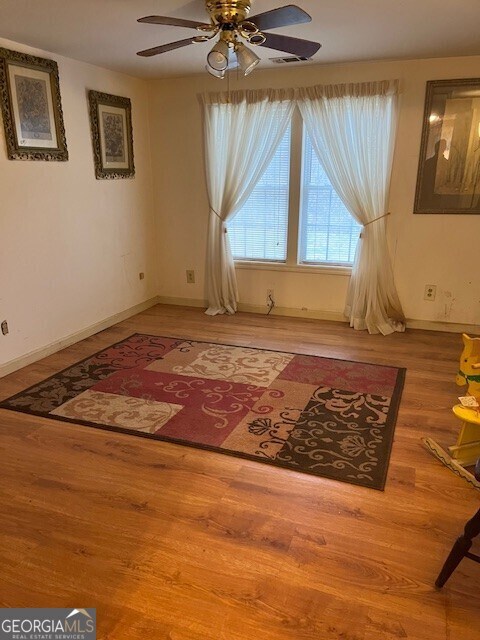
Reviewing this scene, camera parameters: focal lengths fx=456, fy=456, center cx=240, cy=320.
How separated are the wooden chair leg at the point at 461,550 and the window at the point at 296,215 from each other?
325cm

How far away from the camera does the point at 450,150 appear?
3.94 metres

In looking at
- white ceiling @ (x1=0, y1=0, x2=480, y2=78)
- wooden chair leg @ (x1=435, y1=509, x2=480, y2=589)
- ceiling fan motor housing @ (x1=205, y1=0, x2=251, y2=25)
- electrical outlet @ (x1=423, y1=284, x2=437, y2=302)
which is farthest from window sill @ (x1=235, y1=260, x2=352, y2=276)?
wooden chair leg @ (x1=435, y1=509, x2=480, y2=589)

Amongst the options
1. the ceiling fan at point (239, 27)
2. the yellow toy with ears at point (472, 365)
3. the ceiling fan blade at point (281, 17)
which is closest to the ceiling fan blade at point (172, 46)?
the ceiling fan at point (239, 27)

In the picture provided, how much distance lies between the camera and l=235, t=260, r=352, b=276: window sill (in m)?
4.57

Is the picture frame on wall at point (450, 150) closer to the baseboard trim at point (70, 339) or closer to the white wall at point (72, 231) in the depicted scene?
the white wall at point (72, 231)

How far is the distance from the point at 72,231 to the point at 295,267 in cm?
218

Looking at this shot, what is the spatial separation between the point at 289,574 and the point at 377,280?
3.10m

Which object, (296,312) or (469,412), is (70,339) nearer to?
(296,312)

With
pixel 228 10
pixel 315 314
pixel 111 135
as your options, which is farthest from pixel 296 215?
pixel 228 10

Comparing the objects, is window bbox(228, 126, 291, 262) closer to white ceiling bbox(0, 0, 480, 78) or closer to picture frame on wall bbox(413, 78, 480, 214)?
white ceiling bbox(0, 0, 480, 78)

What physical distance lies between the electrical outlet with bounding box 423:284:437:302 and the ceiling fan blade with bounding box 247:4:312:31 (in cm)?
283

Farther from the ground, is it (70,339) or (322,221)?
(322,221)

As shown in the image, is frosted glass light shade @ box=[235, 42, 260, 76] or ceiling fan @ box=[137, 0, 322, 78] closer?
ceiling fan @ box=[137, 0, 322, 78]

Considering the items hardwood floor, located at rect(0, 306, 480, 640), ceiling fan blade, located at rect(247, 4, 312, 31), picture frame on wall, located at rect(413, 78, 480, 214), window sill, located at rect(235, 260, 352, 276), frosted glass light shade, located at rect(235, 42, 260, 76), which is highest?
ceiling fan blade, located at rect(247, 4, 312, 31)
